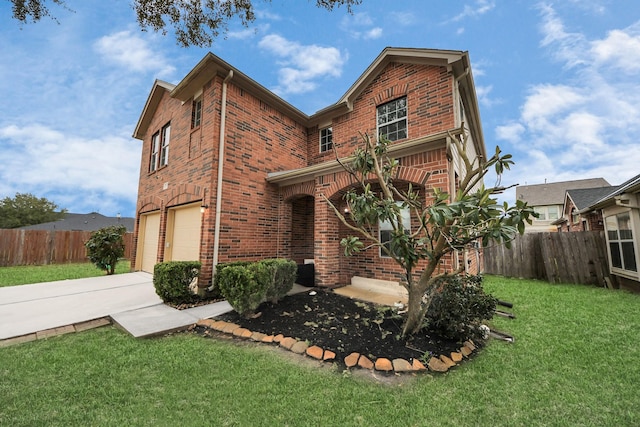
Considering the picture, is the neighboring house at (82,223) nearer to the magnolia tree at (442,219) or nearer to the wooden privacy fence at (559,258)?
the magnolia tree at (442,219)

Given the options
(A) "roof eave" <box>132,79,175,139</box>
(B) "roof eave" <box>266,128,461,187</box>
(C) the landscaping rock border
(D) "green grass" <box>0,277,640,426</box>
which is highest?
(A) "roof eave" <box>132,79,175,139</box>

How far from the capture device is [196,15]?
368 cm

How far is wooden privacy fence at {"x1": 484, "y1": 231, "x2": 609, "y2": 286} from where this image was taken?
8312 mm

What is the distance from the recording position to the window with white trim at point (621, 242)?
7115 millimetres

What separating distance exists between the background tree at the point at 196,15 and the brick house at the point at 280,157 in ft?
9.57

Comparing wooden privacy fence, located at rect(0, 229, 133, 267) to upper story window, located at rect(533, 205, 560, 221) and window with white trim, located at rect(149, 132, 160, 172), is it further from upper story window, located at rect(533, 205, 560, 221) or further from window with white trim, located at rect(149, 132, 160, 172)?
upper story window, located at rect(533, 205, 560, 221)

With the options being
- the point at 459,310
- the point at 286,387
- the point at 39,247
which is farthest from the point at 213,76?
the point at 39,247

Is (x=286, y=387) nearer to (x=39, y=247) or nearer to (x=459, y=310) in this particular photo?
(x=459, y=310)

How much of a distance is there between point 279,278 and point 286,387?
2.75m

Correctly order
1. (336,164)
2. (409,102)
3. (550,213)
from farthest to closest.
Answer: (550,213), (409,102), (336,164)

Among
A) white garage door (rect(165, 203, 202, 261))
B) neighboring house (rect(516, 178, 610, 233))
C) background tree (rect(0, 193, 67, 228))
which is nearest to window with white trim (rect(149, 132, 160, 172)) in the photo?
white garage door (rect(165, 203, 202, 261))

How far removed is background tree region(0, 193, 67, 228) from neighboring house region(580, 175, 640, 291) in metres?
47.3

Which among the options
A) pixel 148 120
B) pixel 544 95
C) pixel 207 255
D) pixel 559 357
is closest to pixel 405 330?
pixel 559 357

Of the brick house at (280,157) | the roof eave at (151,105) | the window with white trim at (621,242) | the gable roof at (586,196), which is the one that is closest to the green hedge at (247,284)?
the brick house at (280,157)
